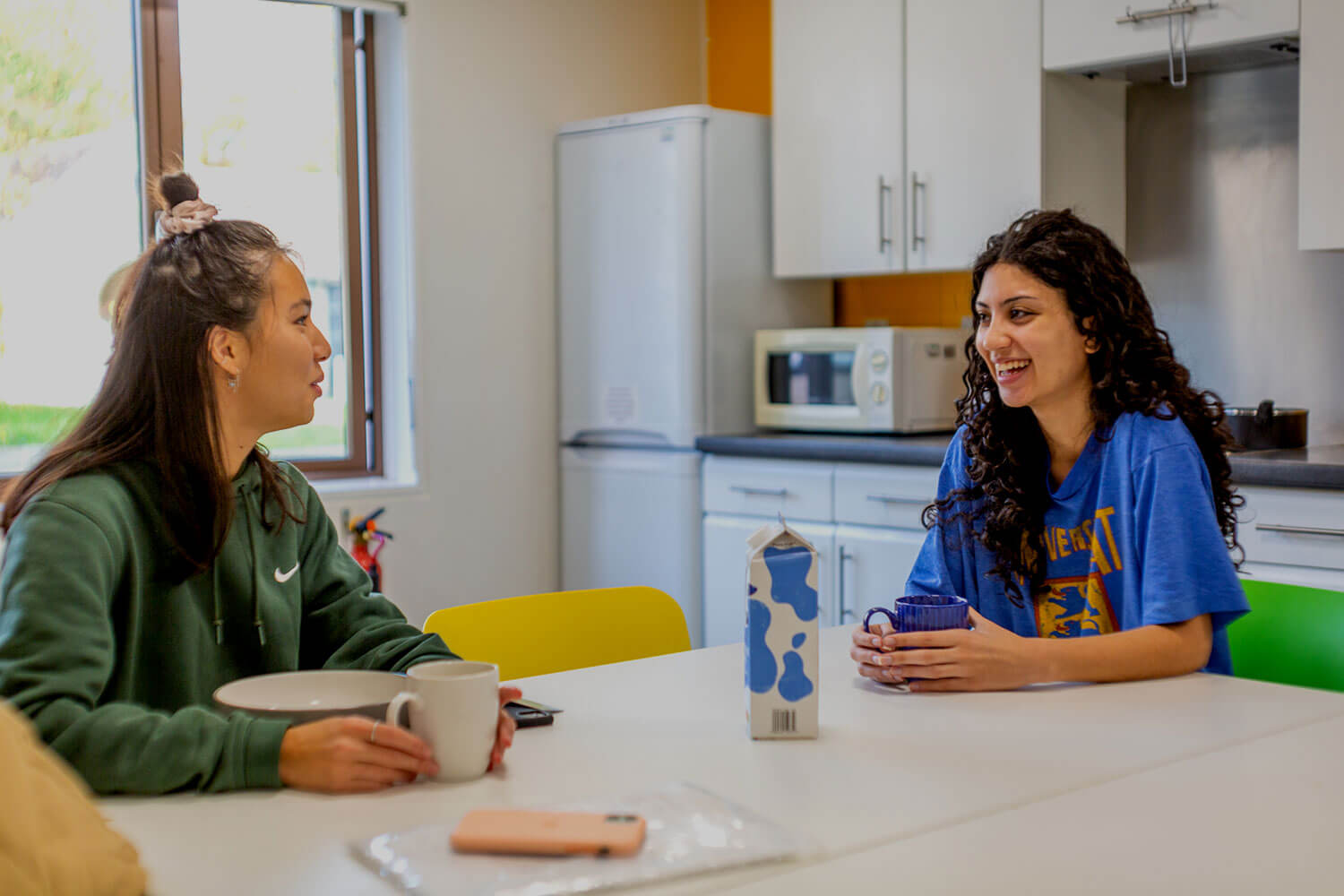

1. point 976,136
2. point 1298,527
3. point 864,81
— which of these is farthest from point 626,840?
point 864,81

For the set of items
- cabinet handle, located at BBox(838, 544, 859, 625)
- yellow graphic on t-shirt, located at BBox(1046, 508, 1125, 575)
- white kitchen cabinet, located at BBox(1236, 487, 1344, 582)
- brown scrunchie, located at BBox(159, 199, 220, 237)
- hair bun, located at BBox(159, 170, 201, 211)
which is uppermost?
hair bun, located at BBox(159, 170, 201, 211)

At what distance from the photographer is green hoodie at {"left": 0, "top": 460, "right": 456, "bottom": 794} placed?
3.30 feet

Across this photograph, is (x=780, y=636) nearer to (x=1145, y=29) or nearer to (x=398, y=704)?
(x=398, y=704)

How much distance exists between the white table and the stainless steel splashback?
1980 millimetres

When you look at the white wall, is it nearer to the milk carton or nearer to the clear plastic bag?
the milk carton

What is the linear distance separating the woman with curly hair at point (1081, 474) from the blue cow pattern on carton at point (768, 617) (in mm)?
256

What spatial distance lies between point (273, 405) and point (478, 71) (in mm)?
2597

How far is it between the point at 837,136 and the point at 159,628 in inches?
106

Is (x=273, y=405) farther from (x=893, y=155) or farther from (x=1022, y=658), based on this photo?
(x=893, y=155)

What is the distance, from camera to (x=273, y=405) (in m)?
1.42

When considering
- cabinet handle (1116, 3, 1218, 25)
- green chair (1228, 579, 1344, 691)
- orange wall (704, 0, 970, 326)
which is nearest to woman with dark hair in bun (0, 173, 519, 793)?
green chair (1228, 579, 1344, 691)

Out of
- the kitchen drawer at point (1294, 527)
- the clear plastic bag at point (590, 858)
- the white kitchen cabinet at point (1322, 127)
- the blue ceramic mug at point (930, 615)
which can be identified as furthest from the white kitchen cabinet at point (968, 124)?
the clear plastic bag at point (590, 858)

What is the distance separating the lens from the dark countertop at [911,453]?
2.48 m

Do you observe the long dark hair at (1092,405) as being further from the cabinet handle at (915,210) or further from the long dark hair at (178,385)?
the cabinet handle at (915,210)
